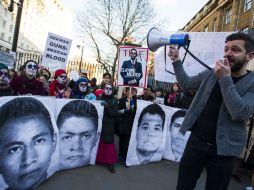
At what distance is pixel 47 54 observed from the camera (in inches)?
339

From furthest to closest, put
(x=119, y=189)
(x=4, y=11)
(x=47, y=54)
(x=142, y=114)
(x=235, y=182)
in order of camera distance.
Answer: (x=4, y=11) < (x=47, y=54) < (x=142, y=114) < (x=235, y=182) < (x=119, y=189)

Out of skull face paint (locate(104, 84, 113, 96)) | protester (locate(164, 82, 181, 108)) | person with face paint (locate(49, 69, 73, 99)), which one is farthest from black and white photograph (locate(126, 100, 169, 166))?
person with face paint (locate(49, 69, 73, 99))

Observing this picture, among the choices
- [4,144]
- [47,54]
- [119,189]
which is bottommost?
[119,189]

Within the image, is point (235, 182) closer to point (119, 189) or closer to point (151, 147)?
point (151, 147)

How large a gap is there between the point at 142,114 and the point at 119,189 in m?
2.16

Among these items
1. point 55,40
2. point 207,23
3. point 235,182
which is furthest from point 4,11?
point 235,182

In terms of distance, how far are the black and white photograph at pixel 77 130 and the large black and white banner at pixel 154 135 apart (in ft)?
3.03

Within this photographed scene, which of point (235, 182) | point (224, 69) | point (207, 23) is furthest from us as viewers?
point (207, 23)

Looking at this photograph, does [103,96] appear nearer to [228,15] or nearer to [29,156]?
[29,156]

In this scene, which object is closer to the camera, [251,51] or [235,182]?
[251,51]

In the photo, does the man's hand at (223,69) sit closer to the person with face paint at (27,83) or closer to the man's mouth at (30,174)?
the man's mouth at (30,174)

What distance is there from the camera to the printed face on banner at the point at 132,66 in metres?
7.73

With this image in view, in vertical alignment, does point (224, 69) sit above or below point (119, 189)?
above

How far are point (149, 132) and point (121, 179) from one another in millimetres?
1648
